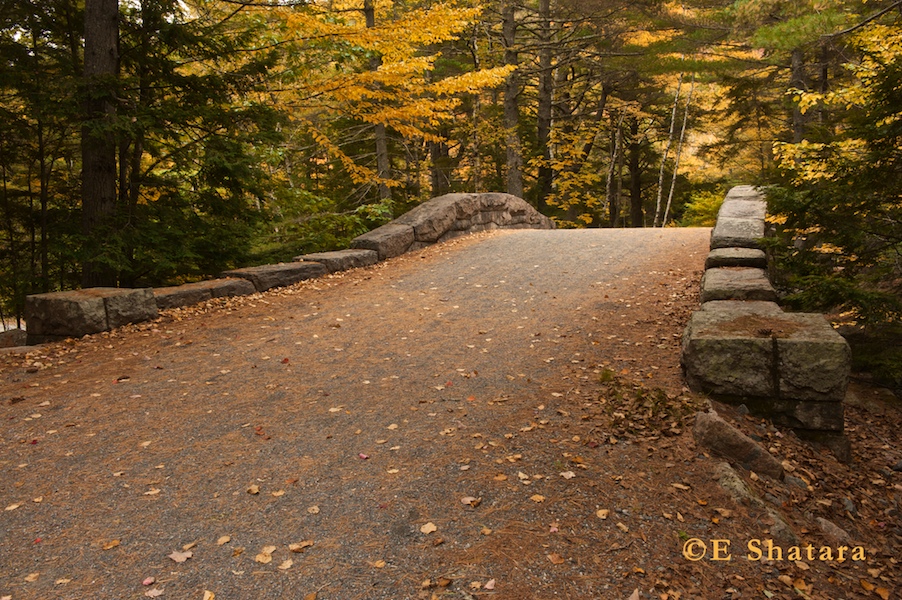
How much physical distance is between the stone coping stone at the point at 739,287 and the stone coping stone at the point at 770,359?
2.32ft

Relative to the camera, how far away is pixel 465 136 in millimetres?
17672

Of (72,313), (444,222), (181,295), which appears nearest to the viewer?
(72,313)

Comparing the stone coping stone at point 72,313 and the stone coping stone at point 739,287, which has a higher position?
the stone coping stone at point 739,287

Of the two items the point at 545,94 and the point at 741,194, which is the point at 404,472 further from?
the point at 545,94

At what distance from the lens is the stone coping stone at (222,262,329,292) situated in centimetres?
725

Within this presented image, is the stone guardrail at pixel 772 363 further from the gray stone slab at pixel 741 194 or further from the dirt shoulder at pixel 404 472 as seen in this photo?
the gray stone slab at pixel 741 194

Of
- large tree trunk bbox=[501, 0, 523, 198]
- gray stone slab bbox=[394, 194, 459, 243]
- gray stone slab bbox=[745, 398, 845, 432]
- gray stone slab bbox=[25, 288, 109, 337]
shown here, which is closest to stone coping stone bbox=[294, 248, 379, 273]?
gray stone slab bbox=[394, 194, 459, 243]

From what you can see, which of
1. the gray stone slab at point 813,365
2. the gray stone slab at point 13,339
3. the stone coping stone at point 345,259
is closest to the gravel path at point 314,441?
the gray stone slab at point 813,365

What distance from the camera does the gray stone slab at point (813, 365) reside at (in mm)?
3352

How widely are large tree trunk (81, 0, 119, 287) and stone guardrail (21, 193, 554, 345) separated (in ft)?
2.03

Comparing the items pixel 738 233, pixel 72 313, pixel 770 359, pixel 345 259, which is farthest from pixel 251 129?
pixel 770 359

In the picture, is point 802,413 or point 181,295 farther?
point 181,295

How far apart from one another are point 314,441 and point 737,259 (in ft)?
15.7

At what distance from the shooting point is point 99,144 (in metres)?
6.33
